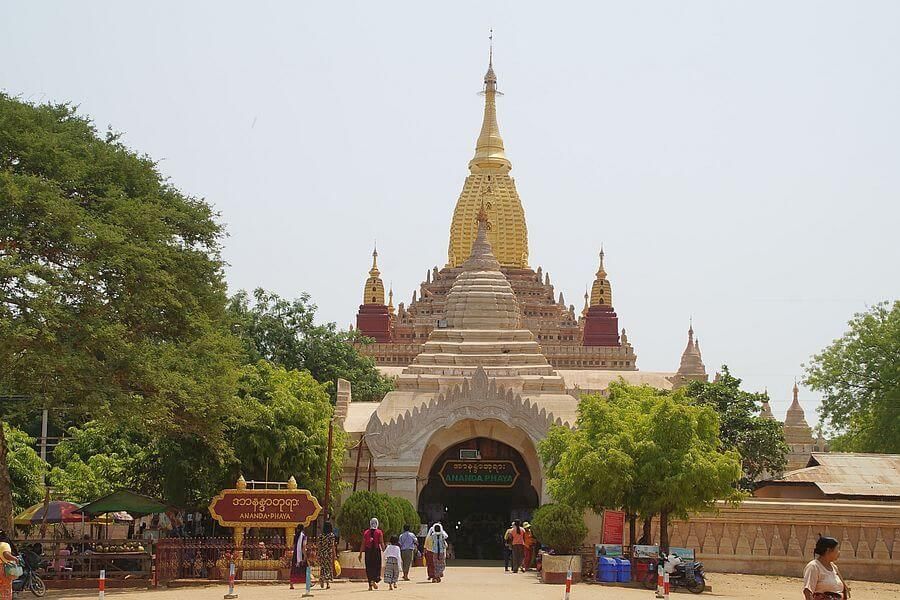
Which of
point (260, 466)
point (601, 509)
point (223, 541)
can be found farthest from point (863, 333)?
point (223, 541)

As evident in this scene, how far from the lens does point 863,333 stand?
61406 millimetres

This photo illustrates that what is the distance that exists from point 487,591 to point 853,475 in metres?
18.8

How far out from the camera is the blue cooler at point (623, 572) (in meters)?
36.3

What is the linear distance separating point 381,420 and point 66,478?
1066 centimetres

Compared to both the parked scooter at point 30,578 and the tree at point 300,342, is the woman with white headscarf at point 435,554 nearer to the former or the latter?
the parked scooter at point 30,578

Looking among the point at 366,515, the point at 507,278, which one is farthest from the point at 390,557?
the point at 507,278

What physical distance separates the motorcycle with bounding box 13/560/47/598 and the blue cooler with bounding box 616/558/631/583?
1398 cm

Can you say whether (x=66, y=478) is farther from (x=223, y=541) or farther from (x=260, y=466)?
(x=223, y=541)

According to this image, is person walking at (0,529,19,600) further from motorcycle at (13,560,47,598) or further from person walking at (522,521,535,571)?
person walking at (522,521,535,571)

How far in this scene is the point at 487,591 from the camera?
31.4 m

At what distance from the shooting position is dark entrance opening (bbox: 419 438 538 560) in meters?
46.7

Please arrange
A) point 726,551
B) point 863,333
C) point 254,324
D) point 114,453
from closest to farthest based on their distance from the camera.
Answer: point 726,551, point 114,453, point 863,333, point 254,324

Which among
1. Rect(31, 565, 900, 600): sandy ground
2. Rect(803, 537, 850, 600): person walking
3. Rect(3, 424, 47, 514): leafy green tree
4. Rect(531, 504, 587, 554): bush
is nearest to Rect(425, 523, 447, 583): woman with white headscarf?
Rect(31, 565, 900, 600): sandy ground

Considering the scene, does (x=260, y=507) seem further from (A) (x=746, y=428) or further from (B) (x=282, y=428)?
(A) (x=746, y=428)
